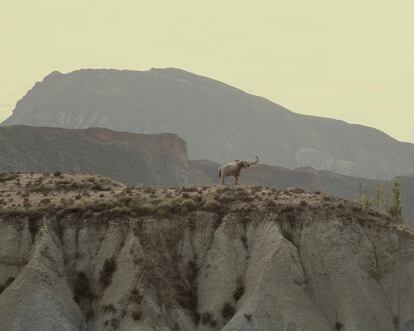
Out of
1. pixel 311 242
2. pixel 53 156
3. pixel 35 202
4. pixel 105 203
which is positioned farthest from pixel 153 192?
pixel 53 156

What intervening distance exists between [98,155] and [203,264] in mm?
115059

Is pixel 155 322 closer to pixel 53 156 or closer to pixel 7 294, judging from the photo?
pixel 7 294

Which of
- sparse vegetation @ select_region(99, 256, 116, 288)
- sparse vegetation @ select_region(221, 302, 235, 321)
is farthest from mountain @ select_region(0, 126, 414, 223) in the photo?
sparse vegetation @ select_region(221, 302, 235, 321)

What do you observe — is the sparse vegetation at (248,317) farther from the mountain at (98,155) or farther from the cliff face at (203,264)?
the mountain at (98,155)

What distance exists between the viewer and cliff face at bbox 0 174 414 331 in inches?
1991

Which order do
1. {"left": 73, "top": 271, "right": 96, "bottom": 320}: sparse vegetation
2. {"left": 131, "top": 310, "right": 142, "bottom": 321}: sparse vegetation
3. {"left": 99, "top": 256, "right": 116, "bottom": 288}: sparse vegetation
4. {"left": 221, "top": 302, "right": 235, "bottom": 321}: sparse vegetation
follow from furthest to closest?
{"left": 99, "top": 256, "right": 116, "bottom": 288}: sparse vegetation → {"left": 73, "top": 271, "right": 96, "bottom": 320}: sparse vegetation → {"left": 221, "top": 302, "right": 235, "bottom": 321}: sparse vegetation → {"left": 131, "top": 310, "right": 142, "bottom": 321}: sparse vegetation

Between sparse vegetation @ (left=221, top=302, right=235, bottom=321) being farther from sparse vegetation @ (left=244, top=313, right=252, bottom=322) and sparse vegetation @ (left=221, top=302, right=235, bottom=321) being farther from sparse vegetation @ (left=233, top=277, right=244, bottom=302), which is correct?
sparse vegetation @ (left=244, top=313, right=252, bottom=322)

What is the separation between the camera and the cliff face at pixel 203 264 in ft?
166

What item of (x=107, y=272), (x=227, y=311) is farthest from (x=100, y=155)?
(x=227, y=311)

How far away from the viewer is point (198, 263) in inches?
2164

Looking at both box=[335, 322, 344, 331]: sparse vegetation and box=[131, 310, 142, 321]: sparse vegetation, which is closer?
box=[131, 310, 142, 321]: sparse vegetation

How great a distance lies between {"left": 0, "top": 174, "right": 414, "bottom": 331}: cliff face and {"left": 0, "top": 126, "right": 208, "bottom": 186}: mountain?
8530cm

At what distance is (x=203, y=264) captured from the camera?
2156 inches

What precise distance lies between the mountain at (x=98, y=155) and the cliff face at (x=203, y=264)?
280 feet
